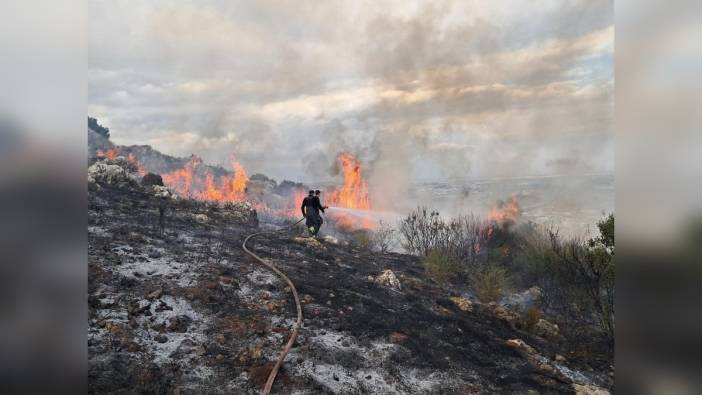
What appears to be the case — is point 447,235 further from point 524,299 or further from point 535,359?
point 535,359

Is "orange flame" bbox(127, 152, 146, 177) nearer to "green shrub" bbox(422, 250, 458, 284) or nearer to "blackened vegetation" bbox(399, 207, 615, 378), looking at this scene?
"blackened vegetation" bbox(399, 207, 615, 378)

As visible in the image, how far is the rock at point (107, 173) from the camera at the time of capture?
6.67 meters

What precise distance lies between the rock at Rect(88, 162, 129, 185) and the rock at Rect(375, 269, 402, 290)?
4.67m

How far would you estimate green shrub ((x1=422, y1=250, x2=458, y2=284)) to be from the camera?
21.1ft

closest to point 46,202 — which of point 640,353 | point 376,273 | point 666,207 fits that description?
point 376,273

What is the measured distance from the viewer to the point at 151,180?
275 inches

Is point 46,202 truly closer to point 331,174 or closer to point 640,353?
point 331,174

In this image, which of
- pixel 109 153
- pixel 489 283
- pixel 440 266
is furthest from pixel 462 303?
pixel 109 153

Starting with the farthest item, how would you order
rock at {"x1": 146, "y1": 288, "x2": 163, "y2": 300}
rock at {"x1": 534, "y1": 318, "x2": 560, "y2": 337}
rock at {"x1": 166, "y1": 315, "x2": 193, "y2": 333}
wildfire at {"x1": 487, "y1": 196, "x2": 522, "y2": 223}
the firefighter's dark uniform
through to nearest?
the firefighter's dark uniform, wildfire at {"x1": 487, "y1": 196, "x2": 522, "y2": 223}, rock at {"x1": 534, "y1": 318, "x2": 560, "y2": 337}, rock at {"x1": 146, "y1": 288, "x2": 163, "y2": 300}, rock at {"x1": 166, "y1": 315, "x2": 193, "y2": 333}

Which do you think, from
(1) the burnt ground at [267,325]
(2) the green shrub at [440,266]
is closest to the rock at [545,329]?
(1) the burnt ground at [267,325]

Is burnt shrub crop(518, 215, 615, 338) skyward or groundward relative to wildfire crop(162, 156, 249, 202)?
groundward

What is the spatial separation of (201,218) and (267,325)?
2720 millimetres

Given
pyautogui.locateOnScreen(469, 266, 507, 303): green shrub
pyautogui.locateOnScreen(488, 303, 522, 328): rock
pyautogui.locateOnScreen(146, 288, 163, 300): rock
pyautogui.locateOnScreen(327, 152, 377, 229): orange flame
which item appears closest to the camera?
pyautogui.locateOnScreen(146, 288, 163, 300): rock

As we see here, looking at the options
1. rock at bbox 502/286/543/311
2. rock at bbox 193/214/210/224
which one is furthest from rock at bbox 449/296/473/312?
rock at bbox 193/214/210/224
